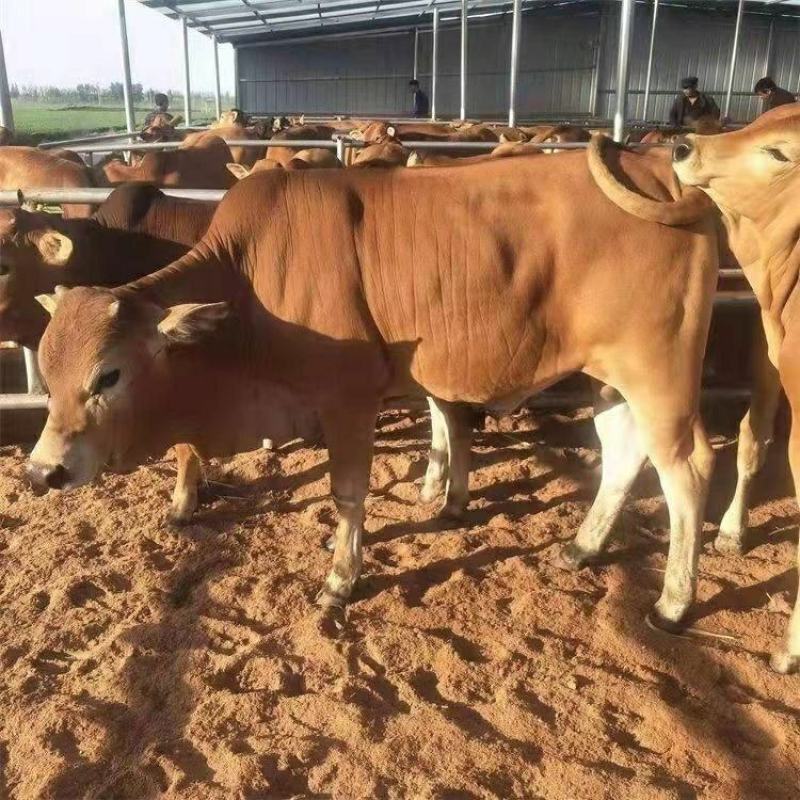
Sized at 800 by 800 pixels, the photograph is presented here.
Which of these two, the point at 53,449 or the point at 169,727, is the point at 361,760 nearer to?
the point at 169,727

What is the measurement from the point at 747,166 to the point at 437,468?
2.41 metres

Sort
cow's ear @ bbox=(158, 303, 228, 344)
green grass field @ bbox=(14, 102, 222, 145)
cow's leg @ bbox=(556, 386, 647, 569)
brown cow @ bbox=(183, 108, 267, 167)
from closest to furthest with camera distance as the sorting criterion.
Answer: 1. cow's ear @ bbox=(158, 303, 228, 344)
2. cow's leg @ bbox=(556, 386, 647, 569)
3. brown cow @ bbox=(183, 108, 267, 167)
4. green grass field @ bbox=(14, 102, 222, 145)

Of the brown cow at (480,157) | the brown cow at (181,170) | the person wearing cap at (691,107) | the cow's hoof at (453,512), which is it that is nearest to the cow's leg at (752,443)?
the cow's hoof at (453,512)

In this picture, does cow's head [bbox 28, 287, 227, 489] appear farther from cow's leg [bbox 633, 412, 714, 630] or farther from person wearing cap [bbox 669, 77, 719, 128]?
person wearing cap [bbox 669, 77, 719, 128]

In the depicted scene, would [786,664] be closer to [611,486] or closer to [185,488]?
[611,486]

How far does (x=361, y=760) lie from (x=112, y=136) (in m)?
13.8

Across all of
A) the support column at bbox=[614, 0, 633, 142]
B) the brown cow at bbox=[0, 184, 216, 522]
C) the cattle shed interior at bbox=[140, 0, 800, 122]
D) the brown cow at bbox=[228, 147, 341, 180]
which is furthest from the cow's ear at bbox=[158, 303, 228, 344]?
the cattle shed interior at bbox=[140, 0, 800, 122]

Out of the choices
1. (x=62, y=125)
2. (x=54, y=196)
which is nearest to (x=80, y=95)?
(x=62, y=125)

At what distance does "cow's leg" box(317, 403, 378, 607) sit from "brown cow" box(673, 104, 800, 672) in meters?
1.72

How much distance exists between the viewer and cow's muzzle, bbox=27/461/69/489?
10.2 ft

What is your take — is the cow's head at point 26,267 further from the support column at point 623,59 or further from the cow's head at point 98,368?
the support column at point 623,59

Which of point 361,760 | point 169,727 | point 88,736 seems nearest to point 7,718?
point 88,736

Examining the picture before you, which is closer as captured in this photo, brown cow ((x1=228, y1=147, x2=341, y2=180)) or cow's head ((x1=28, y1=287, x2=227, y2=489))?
cow's head ((x1=28, y1=287, x2=227, y2=489))

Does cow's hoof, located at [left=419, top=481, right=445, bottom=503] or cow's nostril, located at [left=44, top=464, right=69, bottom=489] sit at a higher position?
cow's nostril, located at [left=44, top=464, right=69, bottom=489]
